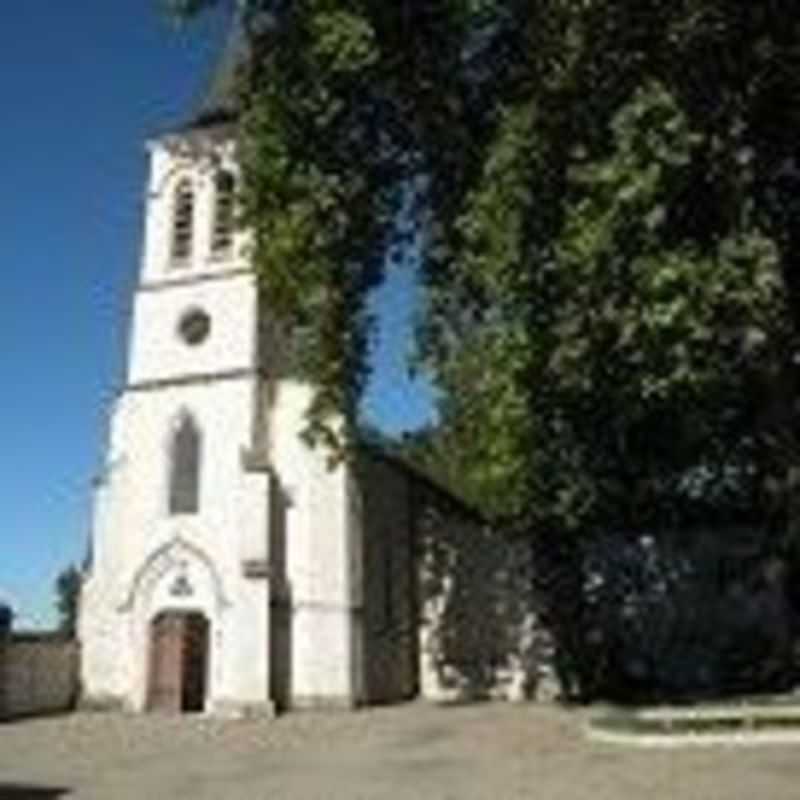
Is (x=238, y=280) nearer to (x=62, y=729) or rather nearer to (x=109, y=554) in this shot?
(x=109, y=554)

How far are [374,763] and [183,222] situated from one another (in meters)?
21.1

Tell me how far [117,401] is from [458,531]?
396 inches

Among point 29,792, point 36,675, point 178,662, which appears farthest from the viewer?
point 36,675

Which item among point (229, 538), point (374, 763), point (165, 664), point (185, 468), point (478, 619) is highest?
point (185, 468)

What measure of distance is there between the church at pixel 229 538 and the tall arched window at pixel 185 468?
4 cm

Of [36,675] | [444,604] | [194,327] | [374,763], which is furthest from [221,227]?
[374,763]

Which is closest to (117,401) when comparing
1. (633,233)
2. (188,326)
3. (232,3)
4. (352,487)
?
(188,326)

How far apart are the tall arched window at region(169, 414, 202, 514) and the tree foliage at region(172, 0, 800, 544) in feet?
24.8

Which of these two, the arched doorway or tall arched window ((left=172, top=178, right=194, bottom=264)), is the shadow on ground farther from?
tall arched window ((left=172, top=178, right=194, bottom=264))

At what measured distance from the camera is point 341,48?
26594 millimetres

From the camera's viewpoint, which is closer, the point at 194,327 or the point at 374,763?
the point at 374,763

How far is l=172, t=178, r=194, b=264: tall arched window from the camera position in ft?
137

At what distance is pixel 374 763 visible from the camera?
974 inches

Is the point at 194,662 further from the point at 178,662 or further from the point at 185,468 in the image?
the point at 185,468
